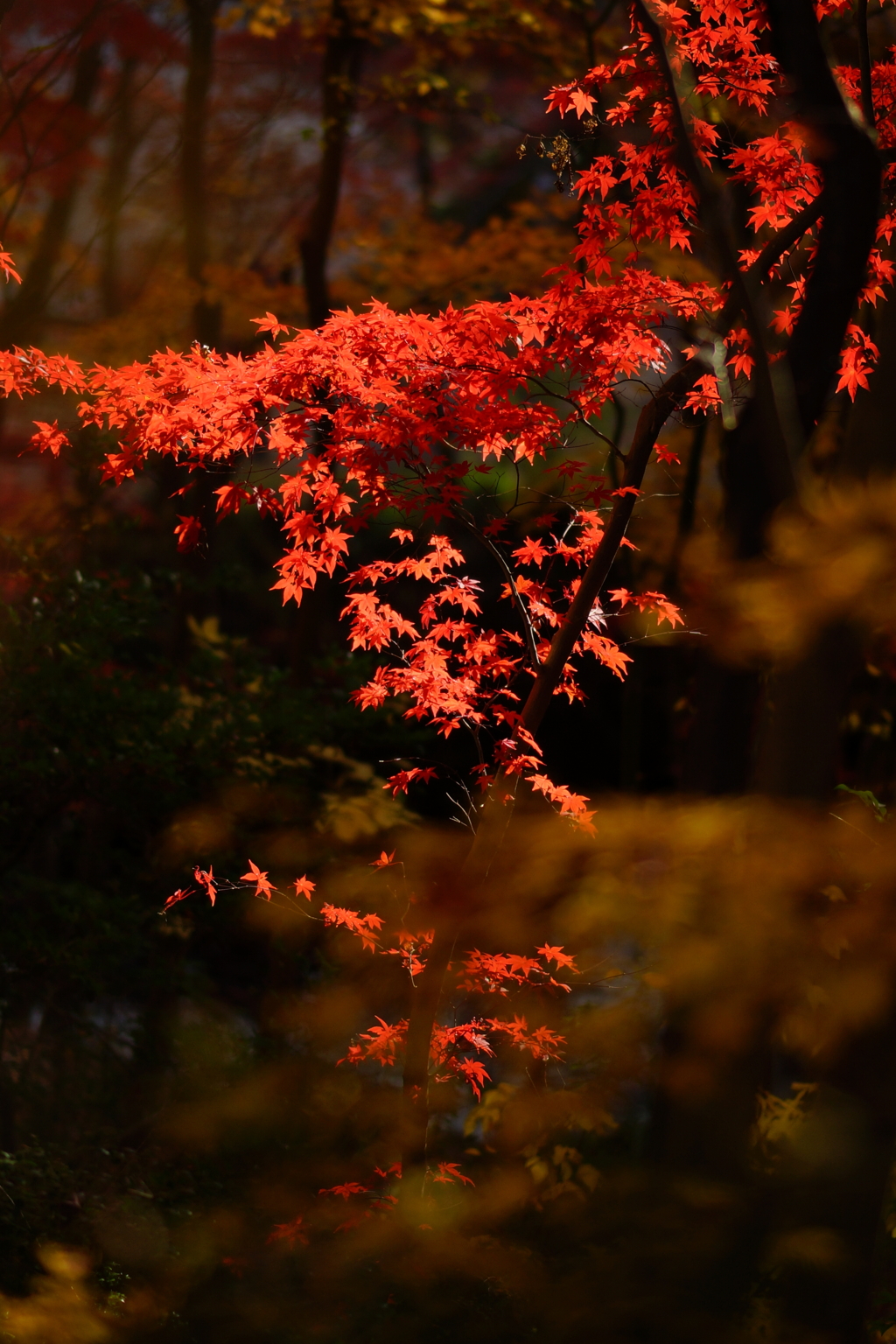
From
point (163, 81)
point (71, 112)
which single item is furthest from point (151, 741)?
point (163, 81)

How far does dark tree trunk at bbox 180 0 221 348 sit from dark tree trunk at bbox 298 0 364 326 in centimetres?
112

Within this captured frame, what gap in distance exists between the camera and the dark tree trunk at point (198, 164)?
9.30 m

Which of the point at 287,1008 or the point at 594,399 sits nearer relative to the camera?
the point at 594,399

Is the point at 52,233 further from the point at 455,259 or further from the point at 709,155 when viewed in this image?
the point at 709,155

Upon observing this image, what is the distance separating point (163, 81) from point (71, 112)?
7.50 feet

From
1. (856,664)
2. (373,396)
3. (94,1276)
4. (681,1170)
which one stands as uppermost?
(373,396)

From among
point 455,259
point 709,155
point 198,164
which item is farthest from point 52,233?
point 709,155

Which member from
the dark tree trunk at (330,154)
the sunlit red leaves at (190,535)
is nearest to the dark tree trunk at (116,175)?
the dark tree trunk at (330,154)

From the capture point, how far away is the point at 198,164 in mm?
9789

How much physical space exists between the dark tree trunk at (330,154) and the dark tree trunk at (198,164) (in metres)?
1.12

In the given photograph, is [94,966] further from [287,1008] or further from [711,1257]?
[711,1257]

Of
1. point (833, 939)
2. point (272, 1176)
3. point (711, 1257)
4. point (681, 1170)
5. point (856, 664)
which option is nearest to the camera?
point (711, 1257)

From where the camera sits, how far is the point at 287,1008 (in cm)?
627

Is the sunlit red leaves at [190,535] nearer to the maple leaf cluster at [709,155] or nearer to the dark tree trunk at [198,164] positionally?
the maple leaf cluster at [709,155]
